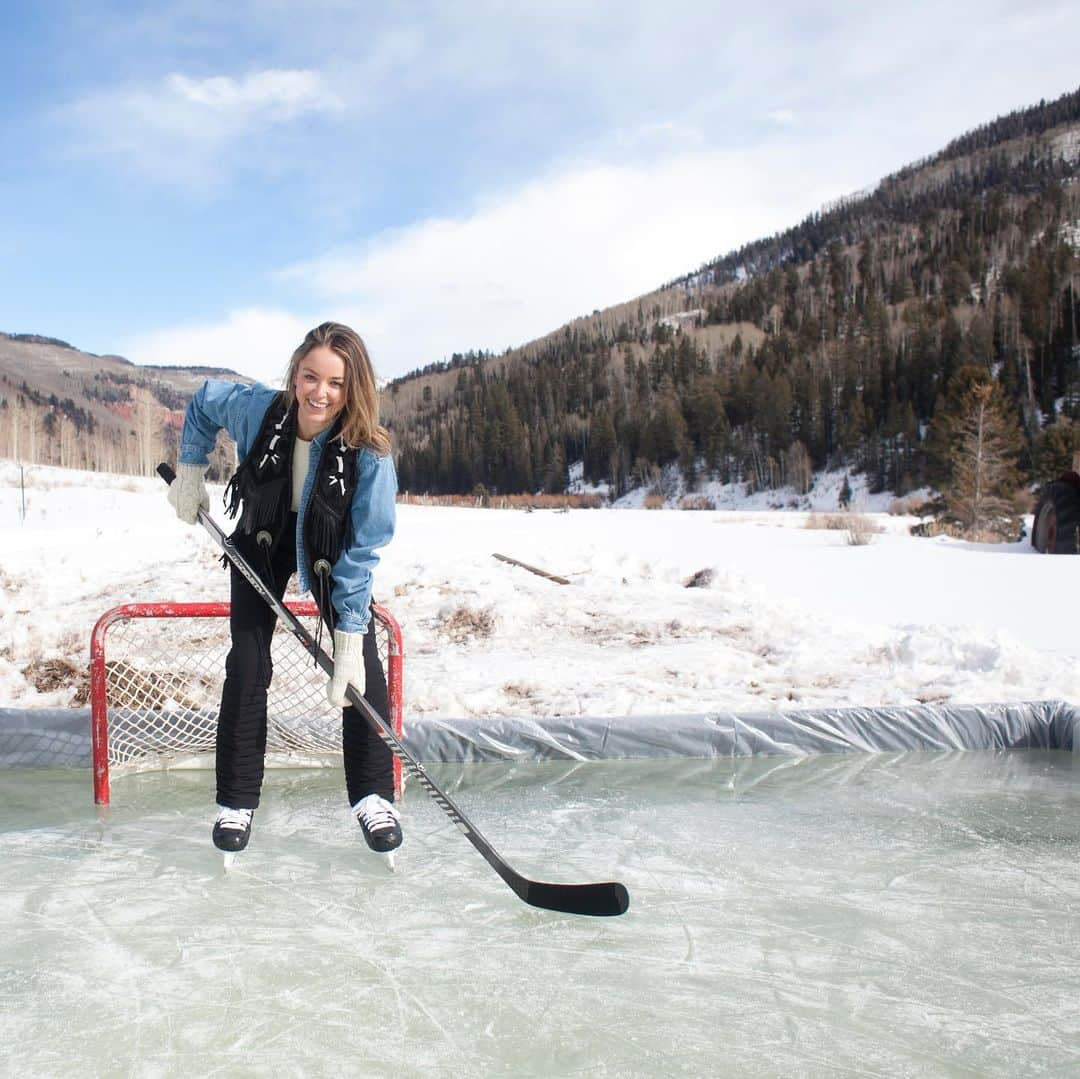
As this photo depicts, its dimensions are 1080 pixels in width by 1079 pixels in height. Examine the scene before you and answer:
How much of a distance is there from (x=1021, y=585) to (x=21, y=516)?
44.4 feet

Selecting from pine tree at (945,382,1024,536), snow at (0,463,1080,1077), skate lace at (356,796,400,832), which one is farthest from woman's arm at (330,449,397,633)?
pine tree at (945,382,1024,536)

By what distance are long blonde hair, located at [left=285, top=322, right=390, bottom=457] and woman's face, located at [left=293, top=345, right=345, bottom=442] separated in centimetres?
1

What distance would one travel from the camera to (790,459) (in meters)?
57.5

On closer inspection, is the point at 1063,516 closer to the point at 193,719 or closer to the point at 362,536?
the point at 193,719

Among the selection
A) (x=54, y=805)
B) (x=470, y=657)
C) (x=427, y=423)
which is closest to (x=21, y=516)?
(x=470, y=657)

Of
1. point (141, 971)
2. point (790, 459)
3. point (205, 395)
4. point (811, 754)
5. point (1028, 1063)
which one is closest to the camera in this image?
point (1028, 1063)

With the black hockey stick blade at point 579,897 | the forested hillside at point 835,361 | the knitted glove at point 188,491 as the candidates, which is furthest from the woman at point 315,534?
the forested hillside at point 835,361

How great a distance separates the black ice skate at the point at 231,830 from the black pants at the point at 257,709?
2 centimetres

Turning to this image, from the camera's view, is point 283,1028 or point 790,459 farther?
point 790,459

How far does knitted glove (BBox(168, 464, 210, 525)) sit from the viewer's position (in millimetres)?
2486

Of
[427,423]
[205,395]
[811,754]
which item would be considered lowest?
[811,754]

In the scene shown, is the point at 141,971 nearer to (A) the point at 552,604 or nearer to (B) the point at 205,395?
(B) the point at 205,395

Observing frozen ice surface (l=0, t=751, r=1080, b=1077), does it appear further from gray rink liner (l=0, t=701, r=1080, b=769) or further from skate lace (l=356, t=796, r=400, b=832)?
gray rink liner (l=0, t=701, r=1080, b=769)

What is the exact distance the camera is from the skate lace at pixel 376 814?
229 cm
